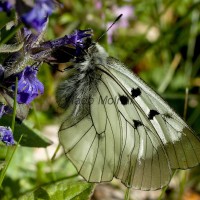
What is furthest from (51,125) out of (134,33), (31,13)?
(31,13)

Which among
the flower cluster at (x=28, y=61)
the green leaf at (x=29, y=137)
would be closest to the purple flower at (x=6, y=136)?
the flower cluster at (x=28, y=61)

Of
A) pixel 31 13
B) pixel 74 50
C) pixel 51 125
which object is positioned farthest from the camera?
pixel 51 125

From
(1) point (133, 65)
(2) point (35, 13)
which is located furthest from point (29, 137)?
(1) point (133, 65)

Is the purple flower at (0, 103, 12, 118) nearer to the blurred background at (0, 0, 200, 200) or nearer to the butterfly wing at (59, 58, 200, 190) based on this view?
the butterfly wing at (59, 58, 200, 190)

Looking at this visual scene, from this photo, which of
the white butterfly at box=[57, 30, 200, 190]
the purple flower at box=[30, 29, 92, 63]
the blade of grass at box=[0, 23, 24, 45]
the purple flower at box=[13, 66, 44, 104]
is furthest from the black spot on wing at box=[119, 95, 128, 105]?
the blade of grass at box=[0, 23, 24, 45]

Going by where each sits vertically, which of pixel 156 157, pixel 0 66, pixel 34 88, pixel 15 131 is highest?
pixel 0 66

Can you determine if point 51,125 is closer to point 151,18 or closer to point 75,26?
point 75,26
